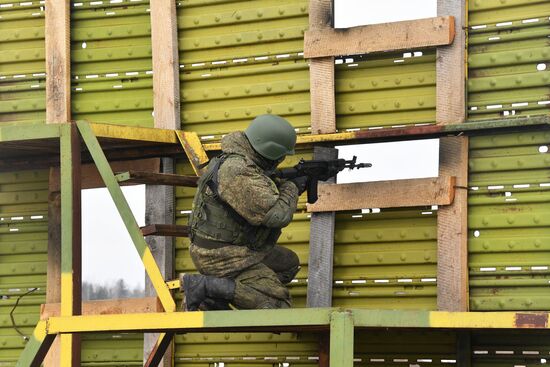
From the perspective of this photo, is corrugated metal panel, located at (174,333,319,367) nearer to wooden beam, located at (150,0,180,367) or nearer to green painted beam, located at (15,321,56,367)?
wooden beam, located at (150,0,180,367)

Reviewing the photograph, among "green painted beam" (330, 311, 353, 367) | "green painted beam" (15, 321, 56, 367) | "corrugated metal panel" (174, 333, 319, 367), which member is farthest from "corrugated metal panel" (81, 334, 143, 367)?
"green painted beam" (330, 311, 353, 367)

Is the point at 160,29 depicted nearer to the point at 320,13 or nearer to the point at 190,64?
the point at 190,64

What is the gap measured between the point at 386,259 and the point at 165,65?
2502 mm

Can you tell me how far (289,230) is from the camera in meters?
9.06

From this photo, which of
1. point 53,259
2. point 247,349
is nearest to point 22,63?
point 53,259

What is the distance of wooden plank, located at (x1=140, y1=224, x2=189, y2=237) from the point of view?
8773mm

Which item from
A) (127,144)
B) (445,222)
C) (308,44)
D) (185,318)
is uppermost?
(308,44)

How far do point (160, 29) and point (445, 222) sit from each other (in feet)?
9.64

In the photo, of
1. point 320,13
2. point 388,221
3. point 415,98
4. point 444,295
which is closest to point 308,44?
point 320,13

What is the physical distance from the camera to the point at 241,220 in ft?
25.1

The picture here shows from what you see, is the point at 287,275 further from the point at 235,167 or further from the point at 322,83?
the point at 322,83

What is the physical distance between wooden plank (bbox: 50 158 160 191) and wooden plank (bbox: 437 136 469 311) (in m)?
2.49

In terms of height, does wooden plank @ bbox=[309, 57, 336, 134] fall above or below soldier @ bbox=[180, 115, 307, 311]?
above

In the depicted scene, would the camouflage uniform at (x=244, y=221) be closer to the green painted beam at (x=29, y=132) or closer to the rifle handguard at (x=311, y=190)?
the rifle handguard at (x=311, y=190)
